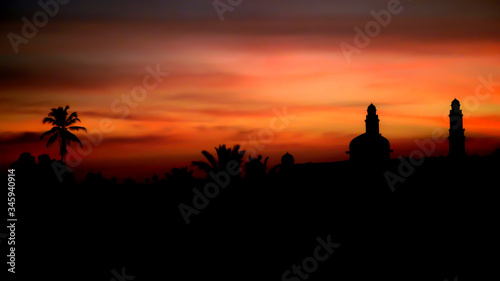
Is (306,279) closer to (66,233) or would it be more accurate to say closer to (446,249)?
(446,249)

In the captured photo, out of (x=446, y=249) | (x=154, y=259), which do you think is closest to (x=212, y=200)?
(x=154, y=259)

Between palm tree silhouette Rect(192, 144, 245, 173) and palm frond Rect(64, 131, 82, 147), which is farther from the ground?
palm frond Rect(64, 131, 82, 147)

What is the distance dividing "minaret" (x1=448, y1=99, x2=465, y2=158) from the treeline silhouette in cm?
853

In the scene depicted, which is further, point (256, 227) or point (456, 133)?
point (456, 133)

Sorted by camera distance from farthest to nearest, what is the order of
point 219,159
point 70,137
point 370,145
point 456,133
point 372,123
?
point 70,137 < point 372,123 < point 370,145 < point 456,133 < point 219,159

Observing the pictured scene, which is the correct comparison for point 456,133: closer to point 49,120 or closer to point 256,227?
point 256,227

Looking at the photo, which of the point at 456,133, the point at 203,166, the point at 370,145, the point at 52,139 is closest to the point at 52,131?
the point at 52,139

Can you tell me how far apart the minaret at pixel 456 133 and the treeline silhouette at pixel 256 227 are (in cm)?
853

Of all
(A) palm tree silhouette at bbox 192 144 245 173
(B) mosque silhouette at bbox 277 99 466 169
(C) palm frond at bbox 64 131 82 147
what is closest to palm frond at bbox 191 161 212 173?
(A) palm tree silhouette at bbox 192 144 245 173

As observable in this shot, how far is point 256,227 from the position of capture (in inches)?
1251

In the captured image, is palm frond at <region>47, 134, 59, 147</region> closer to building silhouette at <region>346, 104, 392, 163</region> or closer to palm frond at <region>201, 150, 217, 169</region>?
palm frond at <region>201, 150, 217, 169</region>

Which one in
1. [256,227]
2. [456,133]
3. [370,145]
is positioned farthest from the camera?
[370,145]

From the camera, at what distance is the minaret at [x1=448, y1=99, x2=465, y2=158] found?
48375mm

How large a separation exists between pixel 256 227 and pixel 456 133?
80.2 feet
